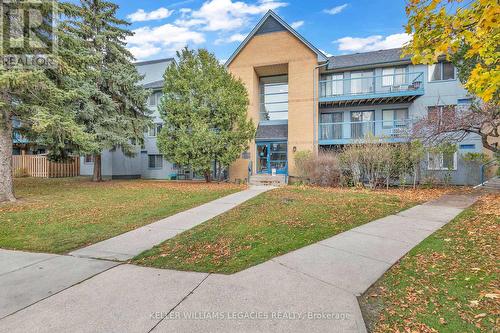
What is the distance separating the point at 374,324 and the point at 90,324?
9.75 ft

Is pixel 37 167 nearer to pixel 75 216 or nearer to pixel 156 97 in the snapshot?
pixel 156 97

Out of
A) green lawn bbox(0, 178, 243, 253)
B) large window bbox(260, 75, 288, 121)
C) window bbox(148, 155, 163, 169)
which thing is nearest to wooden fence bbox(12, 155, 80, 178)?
window bbox(148, 155, 163, 169)

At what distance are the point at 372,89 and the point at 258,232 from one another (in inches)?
667

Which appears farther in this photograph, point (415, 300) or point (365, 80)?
point (365, 80)

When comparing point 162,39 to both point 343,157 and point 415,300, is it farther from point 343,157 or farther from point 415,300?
point 415,300

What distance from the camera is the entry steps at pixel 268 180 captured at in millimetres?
18125

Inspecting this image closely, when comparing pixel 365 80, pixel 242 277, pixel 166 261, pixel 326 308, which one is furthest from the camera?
pixel 365 80

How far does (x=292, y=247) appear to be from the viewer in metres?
5.33

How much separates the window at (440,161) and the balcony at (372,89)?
430 centimetres

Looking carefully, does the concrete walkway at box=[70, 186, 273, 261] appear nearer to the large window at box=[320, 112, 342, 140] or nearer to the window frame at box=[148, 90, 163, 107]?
the large window at box=[320, 112, 342, 140]

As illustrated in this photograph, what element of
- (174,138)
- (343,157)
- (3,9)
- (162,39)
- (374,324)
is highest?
(162,39)

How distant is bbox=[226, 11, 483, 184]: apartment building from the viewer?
18.7 m

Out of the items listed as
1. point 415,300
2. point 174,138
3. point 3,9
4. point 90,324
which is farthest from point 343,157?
point 3,9

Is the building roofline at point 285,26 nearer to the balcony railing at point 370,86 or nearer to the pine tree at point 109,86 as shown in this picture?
the balcony railing at point 370,86
